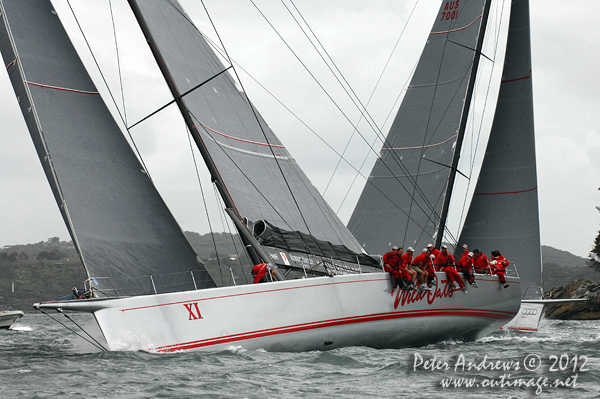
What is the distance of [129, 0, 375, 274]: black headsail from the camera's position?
888 cm

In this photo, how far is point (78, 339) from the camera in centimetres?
765

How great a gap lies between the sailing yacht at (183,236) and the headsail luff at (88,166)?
0.06 feet

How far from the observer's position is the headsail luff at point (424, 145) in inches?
595

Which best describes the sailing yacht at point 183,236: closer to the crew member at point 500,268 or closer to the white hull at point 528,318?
the crew member at point 500,268

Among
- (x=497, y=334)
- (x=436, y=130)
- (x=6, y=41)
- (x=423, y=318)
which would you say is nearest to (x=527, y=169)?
(x=436, y=130)

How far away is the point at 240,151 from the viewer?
9.54 m

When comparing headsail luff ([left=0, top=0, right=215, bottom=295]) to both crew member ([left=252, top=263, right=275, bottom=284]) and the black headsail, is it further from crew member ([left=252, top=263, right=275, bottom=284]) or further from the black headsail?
the black headsail

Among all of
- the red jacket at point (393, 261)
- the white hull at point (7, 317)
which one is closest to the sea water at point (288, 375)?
the red jacket at point (393, 261)

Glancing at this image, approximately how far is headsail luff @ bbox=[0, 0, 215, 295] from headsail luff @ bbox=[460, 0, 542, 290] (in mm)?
8751

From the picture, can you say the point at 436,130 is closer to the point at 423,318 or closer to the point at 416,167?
the point at 416,167

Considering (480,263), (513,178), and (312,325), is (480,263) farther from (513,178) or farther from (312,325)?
(312,325)

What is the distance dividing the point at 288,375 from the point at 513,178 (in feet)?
33.5

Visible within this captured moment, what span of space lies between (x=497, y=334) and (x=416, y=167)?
4371 mm

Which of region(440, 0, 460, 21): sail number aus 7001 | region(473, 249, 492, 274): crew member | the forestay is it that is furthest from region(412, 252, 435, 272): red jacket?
region(440, 0, 460, 21): sail number aus 7001
